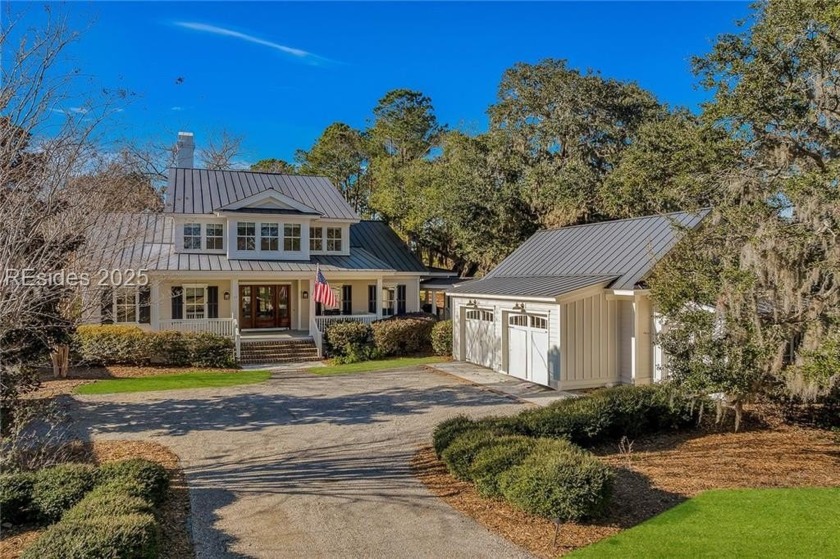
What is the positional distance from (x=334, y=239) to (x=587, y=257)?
12.0m

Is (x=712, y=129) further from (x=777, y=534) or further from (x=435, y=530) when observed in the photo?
(x=435, y=530)

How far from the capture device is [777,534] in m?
6.05

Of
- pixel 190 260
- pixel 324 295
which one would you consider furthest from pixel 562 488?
pixel 190 260

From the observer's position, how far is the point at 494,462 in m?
7.12

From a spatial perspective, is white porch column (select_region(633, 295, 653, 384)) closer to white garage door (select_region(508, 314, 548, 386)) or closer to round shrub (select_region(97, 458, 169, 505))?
white garage door (select_region(508, 314, 548, 386))

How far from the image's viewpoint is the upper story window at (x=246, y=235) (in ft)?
72.3

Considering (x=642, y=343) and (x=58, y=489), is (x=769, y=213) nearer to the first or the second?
(x=642, y=343)

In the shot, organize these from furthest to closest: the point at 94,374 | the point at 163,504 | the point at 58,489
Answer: the point at 94,374 < the point at 163,504 < the point at 58,489

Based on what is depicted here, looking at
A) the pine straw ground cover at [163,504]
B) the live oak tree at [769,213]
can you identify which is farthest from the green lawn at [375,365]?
the live oak tree at [769,213]

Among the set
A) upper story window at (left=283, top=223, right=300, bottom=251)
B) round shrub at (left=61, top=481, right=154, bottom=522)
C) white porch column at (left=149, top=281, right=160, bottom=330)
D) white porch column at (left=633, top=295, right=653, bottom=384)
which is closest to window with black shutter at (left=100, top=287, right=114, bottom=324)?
round shrub at (left=61, top=481, right=154, bottom=522)

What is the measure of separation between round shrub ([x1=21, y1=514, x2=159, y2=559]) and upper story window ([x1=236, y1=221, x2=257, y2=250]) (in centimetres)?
1767

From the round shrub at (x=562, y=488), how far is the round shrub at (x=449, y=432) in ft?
5.87

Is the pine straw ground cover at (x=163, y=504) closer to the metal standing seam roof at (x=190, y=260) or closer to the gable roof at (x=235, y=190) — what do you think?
the metal standing seam roof at (x=190, y=260)

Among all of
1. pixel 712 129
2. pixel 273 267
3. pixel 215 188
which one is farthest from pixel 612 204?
pixel 215 188
